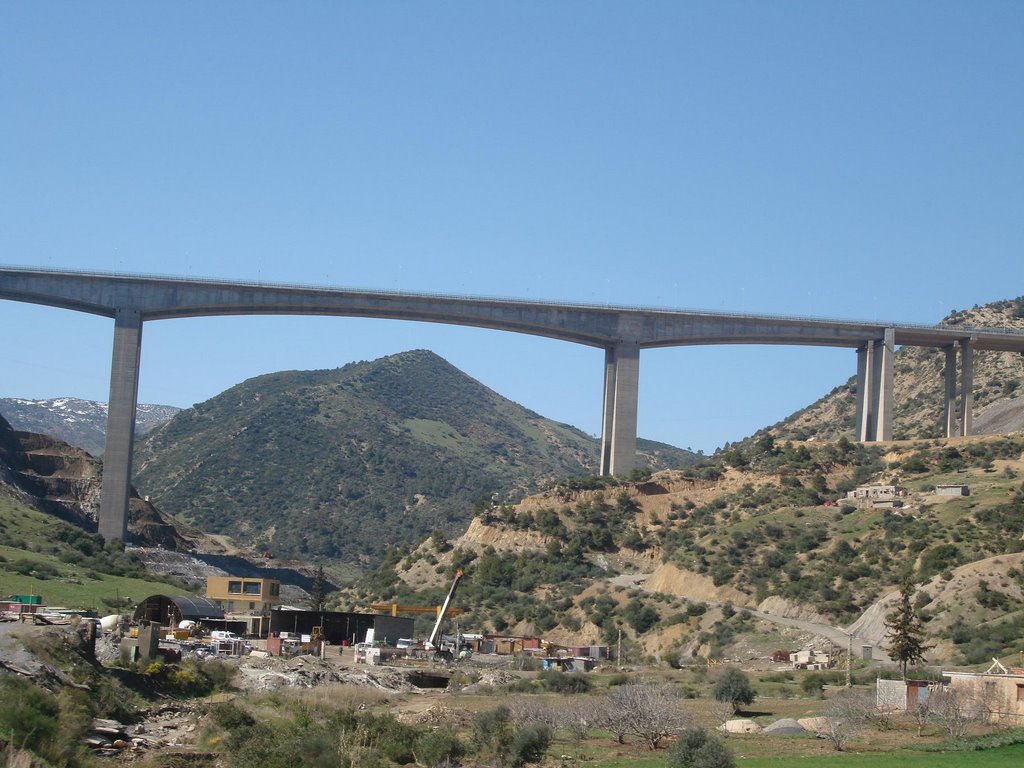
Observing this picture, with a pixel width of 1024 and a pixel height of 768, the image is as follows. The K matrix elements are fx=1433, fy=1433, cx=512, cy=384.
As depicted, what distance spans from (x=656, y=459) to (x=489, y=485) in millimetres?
38845

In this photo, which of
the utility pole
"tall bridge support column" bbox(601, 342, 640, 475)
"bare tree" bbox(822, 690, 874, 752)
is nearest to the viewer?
"bare tree" bbox(822, 690, 874, 752)

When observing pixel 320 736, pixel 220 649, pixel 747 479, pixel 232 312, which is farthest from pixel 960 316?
pixel 320 736

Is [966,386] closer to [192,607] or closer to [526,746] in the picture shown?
[192,607]

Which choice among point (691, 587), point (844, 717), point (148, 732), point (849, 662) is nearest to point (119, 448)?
point (691, 587)

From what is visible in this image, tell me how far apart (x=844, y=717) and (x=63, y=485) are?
70.8 meters

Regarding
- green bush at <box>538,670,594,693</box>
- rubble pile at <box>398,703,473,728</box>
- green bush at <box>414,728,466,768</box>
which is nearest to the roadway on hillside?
green bush at <box>538,670,594,693</box>

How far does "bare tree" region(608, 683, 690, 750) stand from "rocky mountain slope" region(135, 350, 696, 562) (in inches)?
3477

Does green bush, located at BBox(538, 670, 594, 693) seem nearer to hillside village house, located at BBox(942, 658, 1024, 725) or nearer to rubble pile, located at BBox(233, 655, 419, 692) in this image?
rubble pile, located at BBox(233, 655, 419, 692)

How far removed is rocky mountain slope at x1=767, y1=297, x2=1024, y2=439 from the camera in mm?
98188

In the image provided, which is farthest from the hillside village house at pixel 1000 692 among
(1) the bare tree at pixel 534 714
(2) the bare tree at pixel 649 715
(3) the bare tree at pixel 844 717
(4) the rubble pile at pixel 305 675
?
(4) the rubble pile at pixel 305 675

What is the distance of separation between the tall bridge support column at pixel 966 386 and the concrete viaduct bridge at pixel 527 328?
0.28 ft

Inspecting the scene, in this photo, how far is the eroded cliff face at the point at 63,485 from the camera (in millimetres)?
90625

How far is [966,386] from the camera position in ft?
286

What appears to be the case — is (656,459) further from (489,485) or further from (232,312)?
(232,312)
